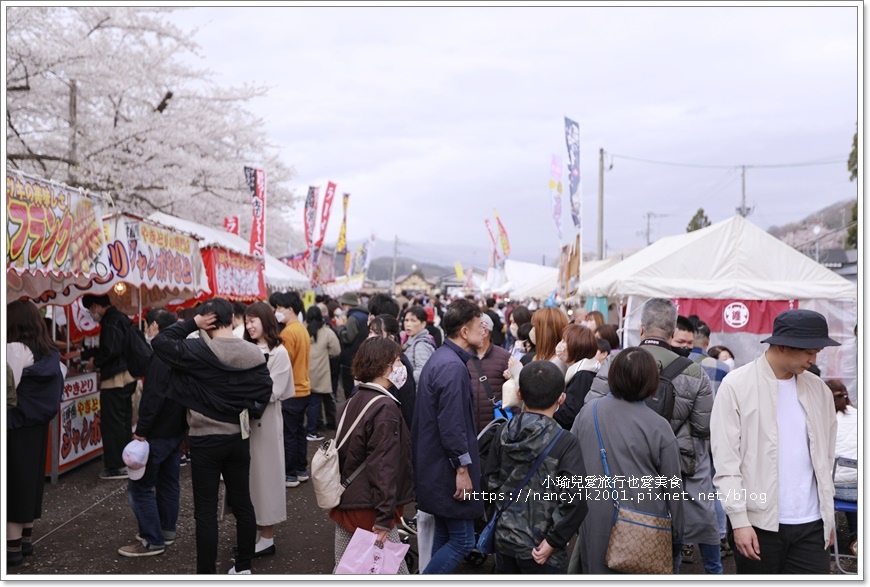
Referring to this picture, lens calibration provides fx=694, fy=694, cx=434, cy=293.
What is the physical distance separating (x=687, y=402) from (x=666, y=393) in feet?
0.64

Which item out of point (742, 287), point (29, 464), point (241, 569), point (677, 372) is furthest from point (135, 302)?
point (742, 287)

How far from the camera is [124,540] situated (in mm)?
5371

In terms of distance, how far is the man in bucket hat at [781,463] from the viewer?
9.91ft

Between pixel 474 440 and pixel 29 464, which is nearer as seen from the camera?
pixel 474 440

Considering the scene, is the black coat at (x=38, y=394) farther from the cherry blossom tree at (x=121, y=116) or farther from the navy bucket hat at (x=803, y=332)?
the cherry blossom tree at (x=121, y=116)

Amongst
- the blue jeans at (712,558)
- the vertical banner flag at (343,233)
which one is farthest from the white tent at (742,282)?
the vertical banner flag at (343,233)

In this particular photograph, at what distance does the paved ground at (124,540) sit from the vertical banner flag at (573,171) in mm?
8786

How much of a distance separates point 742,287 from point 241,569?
8.23m

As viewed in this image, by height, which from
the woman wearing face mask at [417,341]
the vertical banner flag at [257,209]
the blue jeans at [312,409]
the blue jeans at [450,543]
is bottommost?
the blue jeans at [312,409]

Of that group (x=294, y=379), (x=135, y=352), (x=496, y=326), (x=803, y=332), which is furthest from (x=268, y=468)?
(x=496, y=326)
